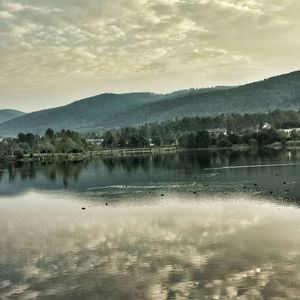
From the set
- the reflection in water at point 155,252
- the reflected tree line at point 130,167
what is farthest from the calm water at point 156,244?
the reflected tree line at point 130,167

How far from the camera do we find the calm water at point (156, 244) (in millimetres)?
24109

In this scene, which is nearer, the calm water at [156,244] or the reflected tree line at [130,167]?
the calm water at [156,244]

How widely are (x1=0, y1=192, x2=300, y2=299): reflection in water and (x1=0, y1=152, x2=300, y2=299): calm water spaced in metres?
0.05

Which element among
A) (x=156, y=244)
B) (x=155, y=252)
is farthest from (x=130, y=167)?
(x=155, y=252)

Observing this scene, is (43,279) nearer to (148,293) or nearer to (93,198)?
(148,293)

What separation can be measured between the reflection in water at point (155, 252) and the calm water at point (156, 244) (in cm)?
5

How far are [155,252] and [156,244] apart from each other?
2.28 metres

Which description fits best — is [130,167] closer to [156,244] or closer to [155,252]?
[156,244]

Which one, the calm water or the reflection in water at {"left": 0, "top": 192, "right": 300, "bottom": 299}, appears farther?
the calm water

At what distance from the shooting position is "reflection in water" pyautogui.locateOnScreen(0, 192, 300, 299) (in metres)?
23.9

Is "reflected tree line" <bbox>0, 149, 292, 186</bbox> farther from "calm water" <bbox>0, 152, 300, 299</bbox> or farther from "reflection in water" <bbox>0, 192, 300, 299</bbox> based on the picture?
"reflection in water" <bbox>0, 192, 300, 299</bbox>

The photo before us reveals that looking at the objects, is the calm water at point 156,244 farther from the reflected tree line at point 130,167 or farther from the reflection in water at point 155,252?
the reflected tree line at point 130,167

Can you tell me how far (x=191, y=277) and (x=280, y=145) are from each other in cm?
17817

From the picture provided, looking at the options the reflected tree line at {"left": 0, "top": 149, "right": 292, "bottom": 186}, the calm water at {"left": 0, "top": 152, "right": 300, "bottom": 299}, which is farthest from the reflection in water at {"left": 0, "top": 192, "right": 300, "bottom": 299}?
the reflected tree line at {"left": 0, "top": 149, "right": 292, "bottom": 186}
